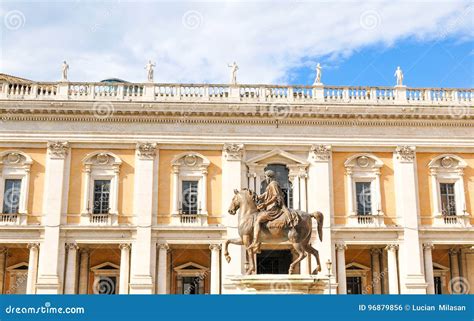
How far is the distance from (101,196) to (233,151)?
672 centimetres

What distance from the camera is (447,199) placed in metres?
Answer: 30.8

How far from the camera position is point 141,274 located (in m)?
28.6

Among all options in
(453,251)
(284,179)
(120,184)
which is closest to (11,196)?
(120,184)

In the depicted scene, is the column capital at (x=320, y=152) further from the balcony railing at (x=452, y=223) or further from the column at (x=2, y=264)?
the column at (x=2, y=264)

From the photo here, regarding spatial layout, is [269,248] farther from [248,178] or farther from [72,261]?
[72,261]

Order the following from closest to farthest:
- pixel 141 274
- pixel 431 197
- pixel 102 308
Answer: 1. pixel 102 308
2. pixel 141 274
3. pixel 431 197

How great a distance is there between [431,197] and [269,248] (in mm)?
8428

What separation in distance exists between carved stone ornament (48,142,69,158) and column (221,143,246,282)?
25.1ft

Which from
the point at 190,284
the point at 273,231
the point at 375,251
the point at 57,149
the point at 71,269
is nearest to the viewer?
the point at 273,231

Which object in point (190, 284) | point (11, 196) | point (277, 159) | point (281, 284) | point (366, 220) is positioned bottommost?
point (281, 284)

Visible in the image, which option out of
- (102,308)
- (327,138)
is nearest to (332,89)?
(327,138)

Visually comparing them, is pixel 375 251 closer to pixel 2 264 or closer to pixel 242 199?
pixel 242 199

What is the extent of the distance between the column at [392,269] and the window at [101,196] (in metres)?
13.6

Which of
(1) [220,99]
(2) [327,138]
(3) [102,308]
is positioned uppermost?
(1) [220,99]
